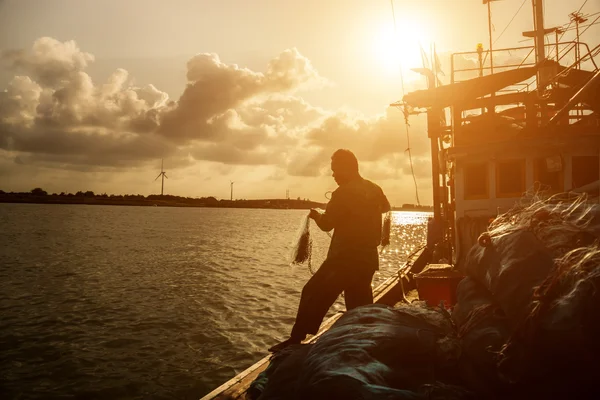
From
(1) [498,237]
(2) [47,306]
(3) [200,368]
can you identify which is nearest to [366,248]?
(1) [498,237]

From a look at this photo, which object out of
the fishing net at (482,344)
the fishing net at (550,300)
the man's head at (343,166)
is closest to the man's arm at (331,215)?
the man's head at (343,166)

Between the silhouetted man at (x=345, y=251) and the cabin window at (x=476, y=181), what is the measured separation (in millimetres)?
8996

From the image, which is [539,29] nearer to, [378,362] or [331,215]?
[331,215]

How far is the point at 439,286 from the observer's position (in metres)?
7.36

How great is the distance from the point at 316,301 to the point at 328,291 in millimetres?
173

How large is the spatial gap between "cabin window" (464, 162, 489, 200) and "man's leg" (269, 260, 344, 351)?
945 cm

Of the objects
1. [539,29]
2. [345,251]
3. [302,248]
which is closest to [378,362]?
[345,251]

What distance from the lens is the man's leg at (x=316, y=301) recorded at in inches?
183

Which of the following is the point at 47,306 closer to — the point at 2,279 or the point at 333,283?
the point at 2,279

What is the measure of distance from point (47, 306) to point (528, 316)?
17.1 metres

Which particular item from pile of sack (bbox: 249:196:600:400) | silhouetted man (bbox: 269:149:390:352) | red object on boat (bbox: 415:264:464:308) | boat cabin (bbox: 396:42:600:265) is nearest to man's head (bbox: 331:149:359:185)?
silhouetted man (bbox: 269:149:390:352)

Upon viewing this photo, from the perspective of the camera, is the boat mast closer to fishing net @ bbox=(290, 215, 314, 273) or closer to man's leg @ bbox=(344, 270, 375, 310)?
fishing net @ bbox=(290, 215, 314, 273)

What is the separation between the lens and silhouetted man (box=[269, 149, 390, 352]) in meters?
4.68

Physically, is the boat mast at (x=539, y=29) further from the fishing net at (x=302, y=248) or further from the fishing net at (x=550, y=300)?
the fishing net at (x=550, y=300)
